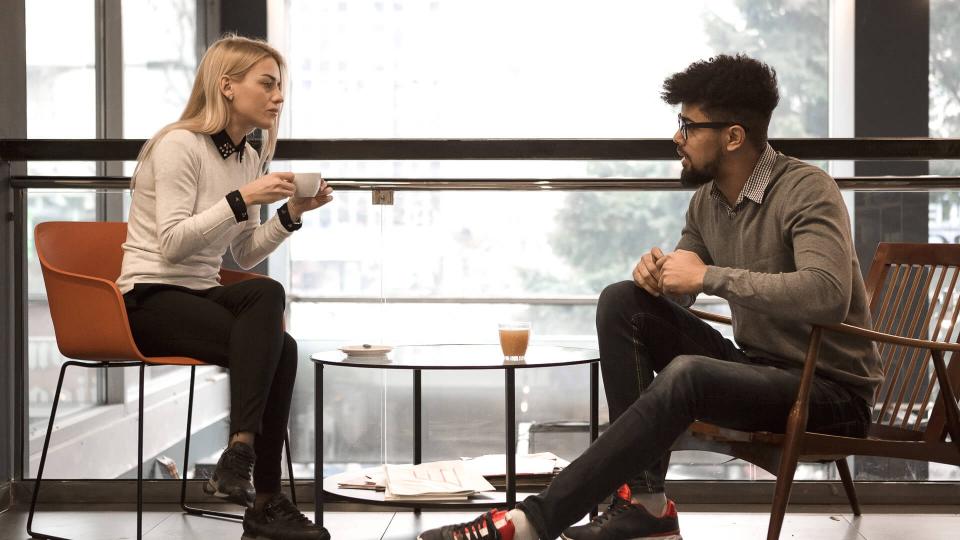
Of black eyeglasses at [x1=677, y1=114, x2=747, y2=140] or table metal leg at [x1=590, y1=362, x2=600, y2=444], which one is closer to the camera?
black eyeglasses at [x1=677, y1=114, x2=747, y2=140]

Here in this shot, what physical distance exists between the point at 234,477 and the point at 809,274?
3.94 feet

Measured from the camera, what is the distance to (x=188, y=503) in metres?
2.92

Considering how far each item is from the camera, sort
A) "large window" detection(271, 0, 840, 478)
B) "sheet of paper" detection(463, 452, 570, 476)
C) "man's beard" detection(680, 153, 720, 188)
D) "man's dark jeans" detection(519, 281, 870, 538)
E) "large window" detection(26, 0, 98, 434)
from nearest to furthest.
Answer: "man's dark jeans" detection(519, 281, 870, 538) < "man's beard" detection(680, 153, 720, 188) < "sheet of paper" detection(463, 452, 570, 476) < "large window" detection(26, 0, 98, 434) < "large window" detection(271, 0, 840, 478)

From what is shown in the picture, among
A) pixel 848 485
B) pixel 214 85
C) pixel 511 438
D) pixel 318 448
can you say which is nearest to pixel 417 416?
pixel 318 448

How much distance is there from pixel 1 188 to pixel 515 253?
319 cm

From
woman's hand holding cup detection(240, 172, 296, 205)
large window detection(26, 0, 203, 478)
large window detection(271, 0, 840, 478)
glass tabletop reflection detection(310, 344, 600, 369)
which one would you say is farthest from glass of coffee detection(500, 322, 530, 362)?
large window detection(271, 0, 840, 478)

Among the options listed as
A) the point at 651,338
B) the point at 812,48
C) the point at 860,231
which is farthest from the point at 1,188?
the point at 812,48

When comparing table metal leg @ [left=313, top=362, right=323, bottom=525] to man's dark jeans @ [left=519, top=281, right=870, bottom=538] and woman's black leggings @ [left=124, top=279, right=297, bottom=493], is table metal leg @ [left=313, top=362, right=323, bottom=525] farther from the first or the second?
man's dark jeans @ [left=519, top=281, right=870, bottom=538]

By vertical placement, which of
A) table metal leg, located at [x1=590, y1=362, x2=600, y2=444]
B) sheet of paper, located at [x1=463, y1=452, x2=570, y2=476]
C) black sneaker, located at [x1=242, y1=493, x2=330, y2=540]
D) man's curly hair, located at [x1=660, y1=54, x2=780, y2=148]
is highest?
man's curly hair, located at [x1=660, y1=54, x2=780, y2=148]

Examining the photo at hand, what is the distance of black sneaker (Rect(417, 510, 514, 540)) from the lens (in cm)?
190

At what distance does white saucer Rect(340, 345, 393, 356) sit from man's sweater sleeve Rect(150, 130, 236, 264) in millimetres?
391

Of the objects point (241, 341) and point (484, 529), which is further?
point (241, 341)

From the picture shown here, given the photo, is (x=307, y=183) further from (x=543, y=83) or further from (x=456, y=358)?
(x=543, y=83)

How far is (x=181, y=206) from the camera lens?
2365 millimetres
